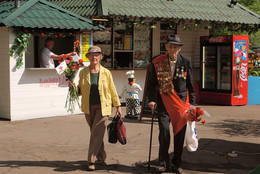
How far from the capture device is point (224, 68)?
1562cm

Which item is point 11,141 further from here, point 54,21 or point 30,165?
point 54,21

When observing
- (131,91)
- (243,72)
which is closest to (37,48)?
(131,91)

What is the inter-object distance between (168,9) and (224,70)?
9.33 ft

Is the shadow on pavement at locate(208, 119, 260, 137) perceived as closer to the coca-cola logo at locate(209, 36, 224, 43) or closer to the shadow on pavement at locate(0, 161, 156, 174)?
the shadow on pavement at locate(0, 161, 156, 174)

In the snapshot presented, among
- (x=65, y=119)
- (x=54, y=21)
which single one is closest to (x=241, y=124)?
(x=65, y=119)

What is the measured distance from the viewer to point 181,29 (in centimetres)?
1703

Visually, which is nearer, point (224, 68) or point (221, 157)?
point (221, 157)

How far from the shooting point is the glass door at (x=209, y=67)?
1595 cm

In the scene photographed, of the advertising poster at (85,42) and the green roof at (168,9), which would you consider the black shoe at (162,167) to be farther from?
the green roof at (168,9)

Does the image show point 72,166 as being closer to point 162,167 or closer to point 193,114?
point 162,167

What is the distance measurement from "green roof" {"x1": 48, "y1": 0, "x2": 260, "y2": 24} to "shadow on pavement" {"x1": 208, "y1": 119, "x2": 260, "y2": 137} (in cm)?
423

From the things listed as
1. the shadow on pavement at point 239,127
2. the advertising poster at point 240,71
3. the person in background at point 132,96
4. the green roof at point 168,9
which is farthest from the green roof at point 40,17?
the advertising poster at point 240,71

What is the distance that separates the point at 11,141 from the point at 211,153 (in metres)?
3.90

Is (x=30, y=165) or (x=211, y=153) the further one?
(x=211, y=153)
